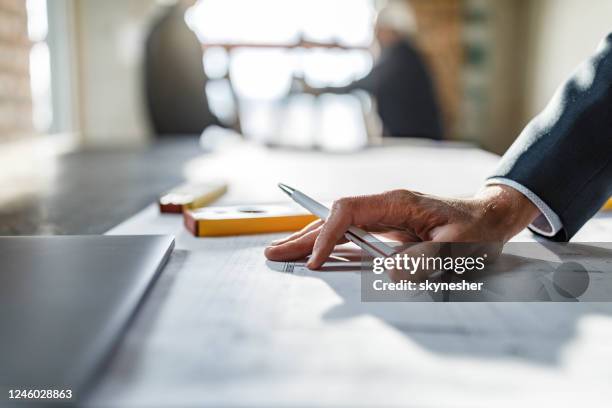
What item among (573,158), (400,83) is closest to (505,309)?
(573,158)

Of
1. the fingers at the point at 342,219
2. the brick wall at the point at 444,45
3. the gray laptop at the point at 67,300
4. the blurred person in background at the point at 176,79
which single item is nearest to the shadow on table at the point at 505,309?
the fingers at the point at 342,219

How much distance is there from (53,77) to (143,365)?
11.7 feet

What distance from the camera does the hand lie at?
552 mm

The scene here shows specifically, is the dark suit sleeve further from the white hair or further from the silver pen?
the white hair

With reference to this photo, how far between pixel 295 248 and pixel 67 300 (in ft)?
0.75

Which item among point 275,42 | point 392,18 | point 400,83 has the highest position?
point 392,18

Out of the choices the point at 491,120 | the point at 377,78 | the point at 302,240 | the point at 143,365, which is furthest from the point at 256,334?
the point at 491,120

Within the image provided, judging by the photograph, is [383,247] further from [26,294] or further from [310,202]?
[26,294]

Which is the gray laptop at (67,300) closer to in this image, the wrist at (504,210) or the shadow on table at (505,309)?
the shadow on table at (505,309)

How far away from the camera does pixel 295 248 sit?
1.93 feet

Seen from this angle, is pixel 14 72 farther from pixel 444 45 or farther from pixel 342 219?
pixel 444 45

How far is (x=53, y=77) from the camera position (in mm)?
3533

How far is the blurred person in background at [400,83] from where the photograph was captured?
10.9ft

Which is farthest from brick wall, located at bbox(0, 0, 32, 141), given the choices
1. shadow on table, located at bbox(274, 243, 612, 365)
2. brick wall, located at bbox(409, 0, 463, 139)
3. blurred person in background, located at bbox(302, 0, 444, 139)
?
brick wall, located at bbox(409, 0, 463, 139)
